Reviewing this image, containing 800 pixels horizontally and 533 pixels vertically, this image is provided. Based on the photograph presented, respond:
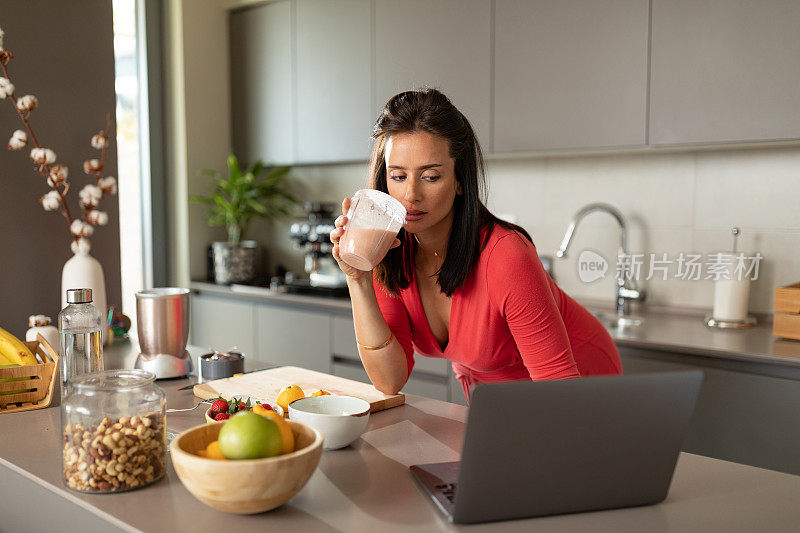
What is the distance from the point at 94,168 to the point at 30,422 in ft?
3.45

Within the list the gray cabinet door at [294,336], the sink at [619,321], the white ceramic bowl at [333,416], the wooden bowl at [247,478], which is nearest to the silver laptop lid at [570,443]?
the wooden bowl at [247,478]

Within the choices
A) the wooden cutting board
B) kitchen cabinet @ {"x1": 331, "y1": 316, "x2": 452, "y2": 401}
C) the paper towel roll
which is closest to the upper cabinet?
the paper towel roll

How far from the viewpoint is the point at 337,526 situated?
0.97 meters

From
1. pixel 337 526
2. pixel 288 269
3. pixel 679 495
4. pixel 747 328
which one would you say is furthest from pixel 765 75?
pixel 288 269

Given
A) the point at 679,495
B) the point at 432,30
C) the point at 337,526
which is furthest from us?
the point at 432,30

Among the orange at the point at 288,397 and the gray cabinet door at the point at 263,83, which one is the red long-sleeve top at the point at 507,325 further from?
the gray cabinet door at the point at 263,83

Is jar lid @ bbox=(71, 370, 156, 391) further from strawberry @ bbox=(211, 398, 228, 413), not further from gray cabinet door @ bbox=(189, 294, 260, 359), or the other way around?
gray cabinet door @ bbox=(189, 294, 260, 359)

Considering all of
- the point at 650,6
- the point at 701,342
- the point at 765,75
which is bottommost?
the point at 701,342

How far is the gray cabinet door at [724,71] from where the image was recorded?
2.33 metres

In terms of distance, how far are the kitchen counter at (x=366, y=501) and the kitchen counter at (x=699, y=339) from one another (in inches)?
41.1

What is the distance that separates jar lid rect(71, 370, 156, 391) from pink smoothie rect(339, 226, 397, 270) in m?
0.44

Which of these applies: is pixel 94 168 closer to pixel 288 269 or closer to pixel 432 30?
pixel 432 30

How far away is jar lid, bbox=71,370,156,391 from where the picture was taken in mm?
1101

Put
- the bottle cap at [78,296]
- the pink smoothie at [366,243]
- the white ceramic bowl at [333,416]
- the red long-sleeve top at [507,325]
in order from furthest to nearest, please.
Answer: the bottle cap at [78,296] < the red long-sleeve top at [507,325] < the pink smoothie at [366,243] < the white ceramic bowl at [333,416]
